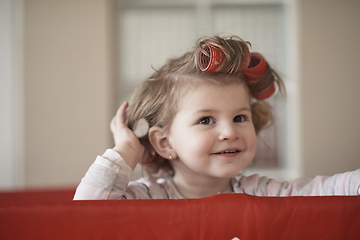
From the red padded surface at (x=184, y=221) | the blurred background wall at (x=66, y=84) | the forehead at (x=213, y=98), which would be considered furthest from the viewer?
the blurred background wall at (x=66, y=84)

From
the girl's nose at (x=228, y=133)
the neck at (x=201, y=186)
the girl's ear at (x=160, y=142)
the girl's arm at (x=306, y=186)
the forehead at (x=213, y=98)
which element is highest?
the forehead at (x=213, y=98)

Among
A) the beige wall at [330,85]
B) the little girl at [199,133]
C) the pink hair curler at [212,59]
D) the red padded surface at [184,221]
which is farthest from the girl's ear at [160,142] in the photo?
the beige wall at [330,85]

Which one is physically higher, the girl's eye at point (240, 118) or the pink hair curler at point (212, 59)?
the pink hair curler at point (212, 59)

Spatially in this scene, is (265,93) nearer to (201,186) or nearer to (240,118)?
(240,118)

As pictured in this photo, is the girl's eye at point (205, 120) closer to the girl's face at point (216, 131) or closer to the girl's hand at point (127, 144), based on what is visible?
the girl's face at point (216, 131)

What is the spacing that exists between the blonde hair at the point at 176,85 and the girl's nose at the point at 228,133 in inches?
4.4

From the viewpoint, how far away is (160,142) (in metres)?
0.89

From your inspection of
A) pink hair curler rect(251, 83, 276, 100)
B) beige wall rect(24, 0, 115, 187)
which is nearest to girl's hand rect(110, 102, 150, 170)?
pink hair curler rect(251, 83, 276, 100)

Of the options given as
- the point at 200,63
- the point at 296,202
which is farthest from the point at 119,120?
the point at 296,202

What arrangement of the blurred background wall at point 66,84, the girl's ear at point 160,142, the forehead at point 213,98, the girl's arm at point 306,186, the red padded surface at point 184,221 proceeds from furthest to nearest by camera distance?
the blurred background wall at point 66,84 → the girl's ear at point 160,142 → the forehead at point 213,98 → the girl's arm at point 306,186 → the red padded surface at point 184,221

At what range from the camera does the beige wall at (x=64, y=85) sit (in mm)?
2641

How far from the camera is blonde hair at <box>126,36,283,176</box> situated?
79 cm

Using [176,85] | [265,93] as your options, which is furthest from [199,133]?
[265,93]

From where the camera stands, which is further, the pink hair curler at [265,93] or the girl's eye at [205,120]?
the pink hair curler at [265,93]
